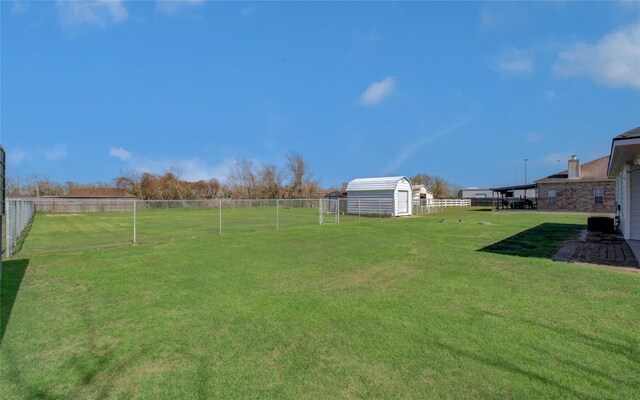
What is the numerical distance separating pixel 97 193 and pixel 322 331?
189 feet

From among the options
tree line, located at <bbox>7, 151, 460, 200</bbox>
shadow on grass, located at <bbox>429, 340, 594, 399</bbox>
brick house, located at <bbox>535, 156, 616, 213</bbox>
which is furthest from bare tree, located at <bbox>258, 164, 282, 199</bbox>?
shadow on grass, located at <bbox>429, 340, 594, 399</bbox>

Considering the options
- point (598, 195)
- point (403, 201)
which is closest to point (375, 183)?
point (403, 201)

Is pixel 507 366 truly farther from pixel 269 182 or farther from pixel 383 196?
Result: pixel 269 182

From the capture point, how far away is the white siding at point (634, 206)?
10289 millimetres

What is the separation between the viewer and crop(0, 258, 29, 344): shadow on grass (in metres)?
4.18

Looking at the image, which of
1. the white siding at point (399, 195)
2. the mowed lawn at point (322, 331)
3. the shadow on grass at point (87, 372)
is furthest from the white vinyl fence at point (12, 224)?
the white siding at point (399, 195)

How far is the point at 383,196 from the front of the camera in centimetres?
2609

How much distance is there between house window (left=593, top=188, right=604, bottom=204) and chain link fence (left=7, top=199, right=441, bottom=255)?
14.1m

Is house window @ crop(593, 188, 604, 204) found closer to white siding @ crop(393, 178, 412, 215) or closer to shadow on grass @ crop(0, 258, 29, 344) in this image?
white siding @ crop(393, 178, 412, 215)

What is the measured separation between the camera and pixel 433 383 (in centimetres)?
265

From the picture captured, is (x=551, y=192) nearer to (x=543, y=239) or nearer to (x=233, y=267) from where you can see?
(x=543, y=239)

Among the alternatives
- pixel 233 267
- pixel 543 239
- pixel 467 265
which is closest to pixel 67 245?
pixel 233 267

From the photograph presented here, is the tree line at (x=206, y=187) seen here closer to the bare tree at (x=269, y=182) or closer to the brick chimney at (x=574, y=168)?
the bare tree at (x=269, y=182)

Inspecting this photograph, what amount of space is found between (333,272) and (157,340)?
3731 millimetres
